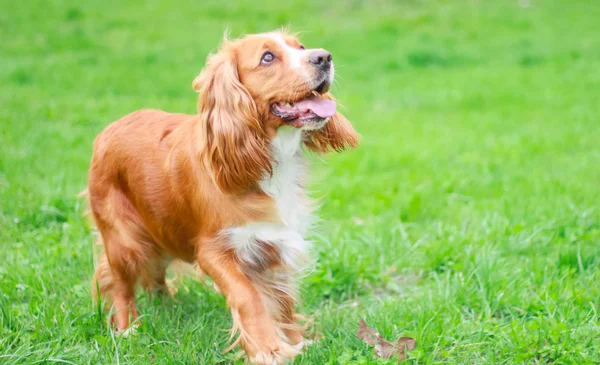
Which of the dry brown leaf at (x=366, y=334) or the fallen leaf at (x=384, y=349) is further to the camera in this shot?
the dry brown leaf at (x=366, y=334)

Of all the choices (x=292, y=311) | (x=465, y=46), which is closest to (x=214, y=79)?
(x=292, y=311)

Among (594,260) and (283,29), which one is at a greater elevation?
(283,29)

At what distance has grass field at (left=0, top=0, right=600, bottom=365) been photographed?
3.54 meters

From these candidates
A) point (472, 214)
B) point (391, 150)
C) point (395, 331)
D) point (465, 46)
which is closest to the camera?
point (395, 331)

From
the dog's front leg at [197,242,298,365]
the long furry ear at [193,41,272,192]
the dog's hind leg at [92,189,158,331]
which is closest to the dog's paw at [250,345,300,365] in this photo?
the dog's front leg at [197,242,298,365]

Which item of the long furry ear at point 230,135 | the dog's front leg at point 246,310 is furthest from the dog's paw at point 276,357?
the long furry ear at point 230,135

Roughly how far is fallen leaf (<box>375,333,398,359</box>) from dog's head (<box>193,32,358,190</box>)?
0.97 m

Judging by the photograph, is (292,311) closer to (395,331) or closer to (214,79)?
(395,331)

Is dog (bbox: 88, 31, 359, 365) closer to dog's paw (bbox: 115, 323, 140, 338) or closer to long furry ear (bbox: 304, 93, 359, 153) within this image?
long furry ear (bbox: 304, 93, 359, 153)

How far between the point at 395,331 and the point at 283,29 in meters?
1.70

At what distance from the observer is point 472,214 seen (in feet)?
17.9

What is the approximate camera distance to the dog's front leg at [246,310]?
3281 mm

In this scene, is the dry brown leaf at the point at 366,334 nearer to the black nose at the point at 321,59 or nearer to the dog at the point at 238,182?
the dog at the point at 238,182

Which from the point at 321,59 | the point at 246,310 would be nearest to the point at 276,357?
the point at 246,310
